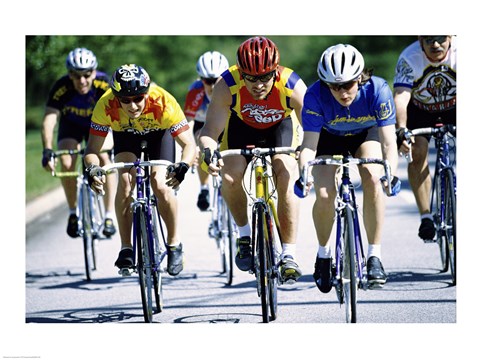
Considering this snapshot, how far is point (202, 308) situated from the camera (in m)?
9.90

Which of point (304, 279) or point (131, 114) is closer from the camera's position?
point (131, 114)

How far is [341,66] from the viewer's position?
26.6 ft

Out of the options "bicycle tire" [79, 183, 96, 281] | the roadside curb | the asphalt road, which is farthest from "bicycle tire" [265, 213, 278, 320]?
the roadside curb

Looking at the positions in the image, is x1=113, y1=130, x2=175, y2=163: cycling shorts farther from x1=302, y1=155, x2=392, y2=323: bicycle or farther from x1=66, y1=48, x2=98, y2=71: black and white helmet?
x1=66, y1=48, x2=98, y2=71: black and white helmet

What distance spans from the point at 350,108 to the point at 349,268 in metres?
1.33

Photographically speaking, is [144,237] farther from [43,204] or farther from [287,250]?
[43,204]

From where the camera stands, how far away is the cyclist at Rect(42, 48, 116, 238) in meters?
11.8

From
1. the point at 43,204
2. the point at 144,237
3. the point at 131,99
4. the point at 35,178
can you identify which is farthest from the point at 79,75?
the point at 35,178

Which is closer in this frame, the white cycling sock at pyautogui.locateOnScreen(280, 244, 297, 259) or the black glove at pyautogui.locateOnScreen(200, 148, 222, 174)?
the black glove at pyautogui.locateOnScreen(200, 148, 222, 174)

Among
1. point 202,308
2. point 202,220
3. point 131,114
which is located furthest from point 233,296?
point 202,220

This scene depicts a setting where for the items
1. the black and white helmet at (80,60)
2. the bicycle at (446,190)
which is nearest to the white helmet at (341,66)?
the bicycle at (446,190)

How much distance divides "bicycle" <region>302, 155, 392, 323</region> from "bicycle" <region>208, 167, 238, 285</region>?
2534 millimetres
